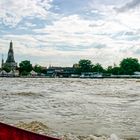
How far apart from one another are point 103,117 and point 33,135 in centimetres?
1353

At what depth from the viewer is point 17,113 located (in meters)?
20.3

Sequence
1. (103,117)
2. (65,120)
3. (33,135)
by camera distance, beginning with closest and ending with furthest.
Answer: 1. (33,135)
2. (65,120)
3. (103,117)

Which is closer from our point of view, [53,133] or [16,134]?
[16,134]

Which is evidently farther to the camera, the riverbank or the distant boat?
the riverbank

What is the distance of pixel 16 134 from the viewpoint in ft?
19.7

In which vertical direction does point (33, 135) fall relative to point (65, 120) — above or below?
above

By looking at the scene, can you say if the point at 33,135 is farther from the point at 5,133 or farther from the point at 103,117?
the point at 103,117

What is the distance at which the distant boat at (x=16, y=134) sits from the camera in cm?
571

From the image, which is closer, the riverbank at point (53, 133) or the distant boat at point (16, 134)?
the distant boat at point (16, 134)

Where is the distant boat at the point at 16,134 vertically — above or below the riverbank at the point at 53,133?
above

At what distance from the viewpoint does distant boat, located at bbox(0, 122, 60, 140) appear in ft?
18.7

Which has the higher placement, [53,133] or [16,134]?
[16,134]

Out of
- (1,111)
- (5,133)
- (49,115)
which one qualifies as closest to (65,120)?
(49,115)

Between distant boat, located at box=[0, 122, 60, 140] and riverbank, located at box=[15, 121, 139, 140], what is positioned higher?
distant boat, located at box=[0, 122, 60, 140]
